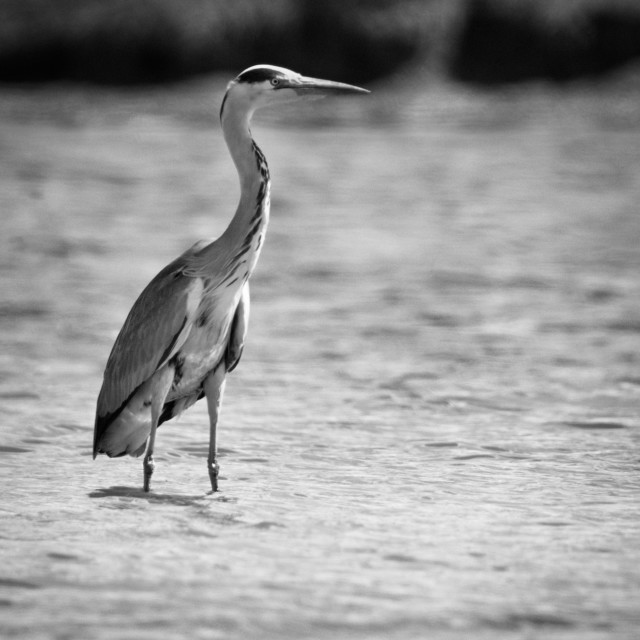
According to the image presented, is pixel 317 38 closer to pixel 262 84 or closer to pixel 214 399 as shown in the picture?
pixel 262 84

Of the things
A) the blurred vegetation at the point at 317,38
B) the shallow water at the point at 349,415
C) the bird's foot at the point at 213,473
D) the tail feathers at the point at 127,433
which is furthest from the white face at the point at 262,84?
the blurred vegetation at the point at 317,38

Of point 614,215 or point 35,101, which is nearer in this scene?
point 614,215

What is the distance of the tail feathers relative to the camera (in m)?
6.46

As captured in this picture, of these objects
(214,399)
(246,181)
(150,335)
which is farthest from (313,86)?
(214,399)

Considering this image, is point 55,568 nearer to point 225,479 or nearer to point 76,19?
point 225,479

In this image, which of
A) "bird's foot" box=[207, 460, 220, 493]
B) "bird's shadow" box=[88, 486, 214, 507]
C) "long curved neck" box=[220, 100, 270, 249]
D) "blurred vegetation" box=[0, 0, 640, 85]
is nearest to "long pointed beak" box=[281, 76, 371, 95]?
"long curved neck" box=[220, 100, 270, 249]

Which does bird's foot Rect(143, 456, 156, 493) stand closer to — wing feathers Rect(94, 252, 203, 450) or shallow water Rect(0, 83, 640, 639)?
shallow water Rect(0, 83, 640, 639)

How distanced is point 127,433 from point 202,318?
0.66 metres

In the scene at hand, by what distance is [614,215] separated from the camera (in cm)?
1511

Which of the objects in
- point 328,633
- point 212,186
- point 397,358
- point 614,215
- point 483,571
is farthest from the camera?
point 212,186

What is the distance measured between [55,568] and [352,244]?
8695 mm

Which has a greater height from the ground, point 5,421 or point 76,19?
point 76,19

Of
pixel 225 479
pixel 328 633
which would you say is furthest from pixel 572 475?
pixel 328 633

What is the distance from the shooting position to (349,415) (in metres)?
7.88
